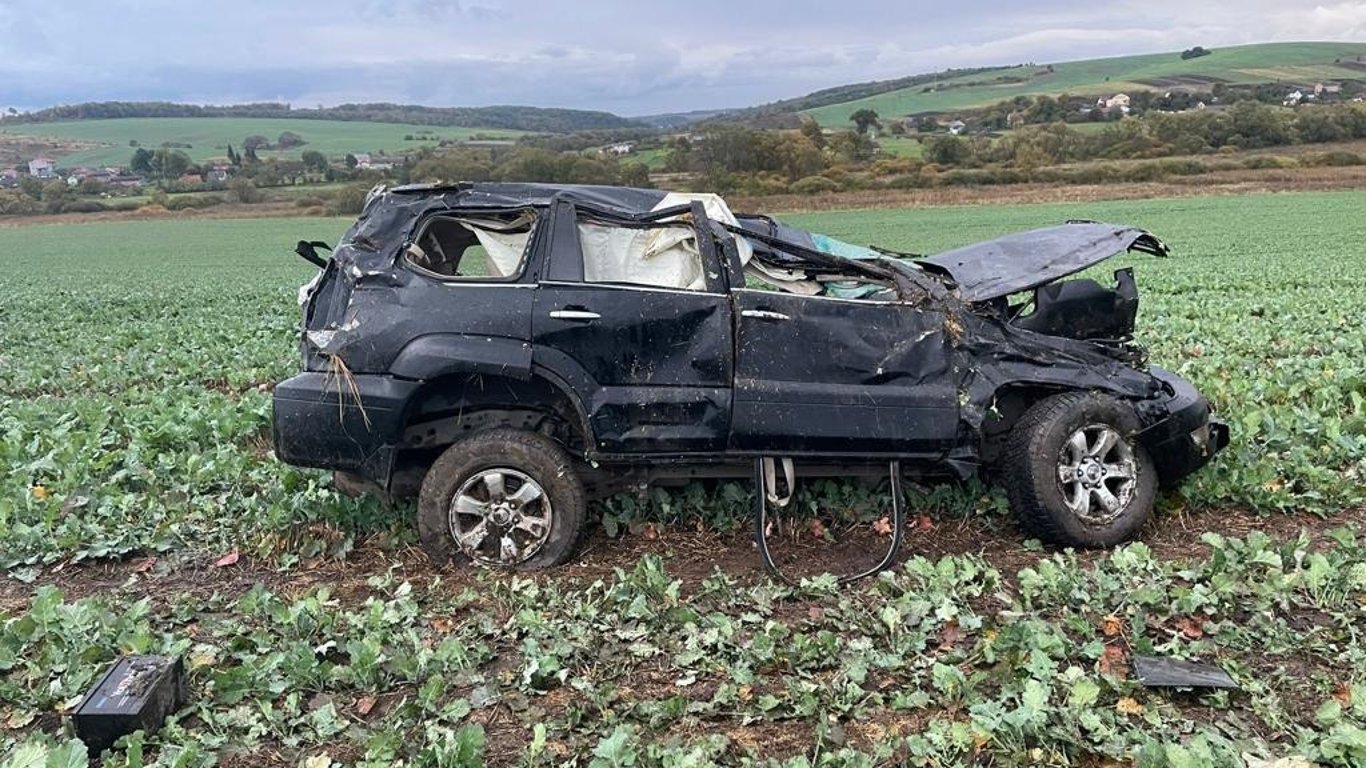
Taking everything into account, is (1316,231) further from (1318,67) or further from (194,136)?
(194,136)

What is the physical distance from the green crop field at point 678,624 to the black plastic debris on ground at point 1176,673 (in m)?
0.04

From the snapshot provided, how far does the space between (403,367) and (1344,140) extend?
68.5m

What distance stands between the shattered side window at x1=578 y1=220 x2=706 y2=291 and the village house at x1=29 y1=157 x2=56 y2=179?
89.1 m

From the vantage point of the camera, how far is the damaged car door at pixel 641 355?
16.3 ft

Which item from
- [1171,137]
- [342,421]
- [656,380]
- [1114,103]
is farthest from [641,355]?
[1114,103]

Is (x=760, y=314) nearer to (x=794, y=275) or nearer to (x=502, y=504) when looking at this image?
(x=794, y=275)

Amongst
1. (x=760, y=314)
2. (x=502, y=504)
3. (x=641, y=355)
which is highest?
(x=760, y=314)

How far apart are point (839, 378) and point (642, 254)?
126cm

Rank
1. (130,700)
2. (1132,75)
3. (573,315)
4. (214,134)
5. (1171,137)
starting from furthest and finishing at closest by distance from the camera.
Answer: (214,134) → (1132,75) → (1171,137) → (573,315) → (130,700)

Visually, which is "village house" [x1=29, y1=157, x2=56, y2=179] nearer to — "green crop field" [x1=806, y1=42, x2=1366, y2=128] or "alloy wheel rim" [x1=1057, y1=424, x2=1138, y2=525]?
"green crop field" [x1=806, y1=42, x2=1366, y2=128]

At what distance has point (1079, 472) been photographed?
524 cm

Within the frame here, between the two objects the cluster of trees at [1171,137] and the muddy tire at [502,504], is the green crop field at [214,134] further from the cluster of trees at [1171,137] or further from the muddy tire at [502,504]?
the muddy tire at [502,504]

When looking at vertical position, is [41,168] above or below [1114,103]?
below

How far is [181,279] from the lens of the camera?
98.4 ft
